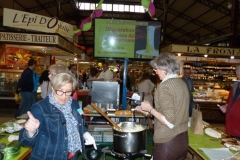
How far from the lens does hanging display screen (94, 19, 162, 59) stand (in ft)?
13.7

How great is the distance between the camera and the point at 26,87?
5941 mm

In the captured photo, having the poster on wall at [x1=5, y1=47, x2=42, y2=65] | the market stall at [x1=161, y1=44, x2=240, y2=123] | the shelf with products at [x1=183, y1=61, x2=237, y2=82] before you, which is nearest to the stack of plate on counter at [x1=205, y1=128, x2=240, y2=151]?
the market stall at [x1=161, y1=44, x2=240, y2=123]

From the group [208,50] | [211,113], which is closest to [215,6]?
[208,50]

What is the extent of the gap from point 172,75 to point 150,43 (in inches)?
89.7

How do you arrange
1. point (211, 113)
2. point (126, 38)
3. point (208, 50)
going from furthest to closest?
point (211, 113)
point (208, 50)
point (126, 38)

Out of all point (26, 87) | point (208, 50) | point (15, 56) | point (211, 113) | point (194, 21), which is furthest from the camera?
point (194, 21)

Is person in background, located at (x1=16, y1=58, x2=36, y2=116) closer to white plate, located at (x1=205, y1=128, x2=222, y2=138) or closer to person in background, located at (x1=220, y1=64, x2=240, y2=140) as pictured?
white plate, located at (x1=205, y1=128, x2=222, y2=138)

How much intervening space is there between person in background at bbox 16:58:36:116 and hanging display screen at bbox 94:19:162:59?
2.48m

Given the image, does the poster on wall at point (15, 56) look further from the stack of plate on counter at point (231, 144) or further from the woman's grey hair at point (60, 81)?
the stack of plate on counter at point (231, 144)

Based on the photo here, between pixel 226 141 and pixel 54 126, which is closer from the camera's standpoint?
pixel 54 126

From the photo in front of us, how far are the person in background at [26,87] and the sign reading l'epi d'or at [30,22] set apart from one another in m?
1.05

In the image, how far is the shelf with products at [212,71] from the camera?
10.4m

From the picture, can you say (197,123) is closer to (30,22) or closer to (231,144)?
(231,144)

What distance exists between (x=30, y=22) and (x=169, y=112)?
218 inches
